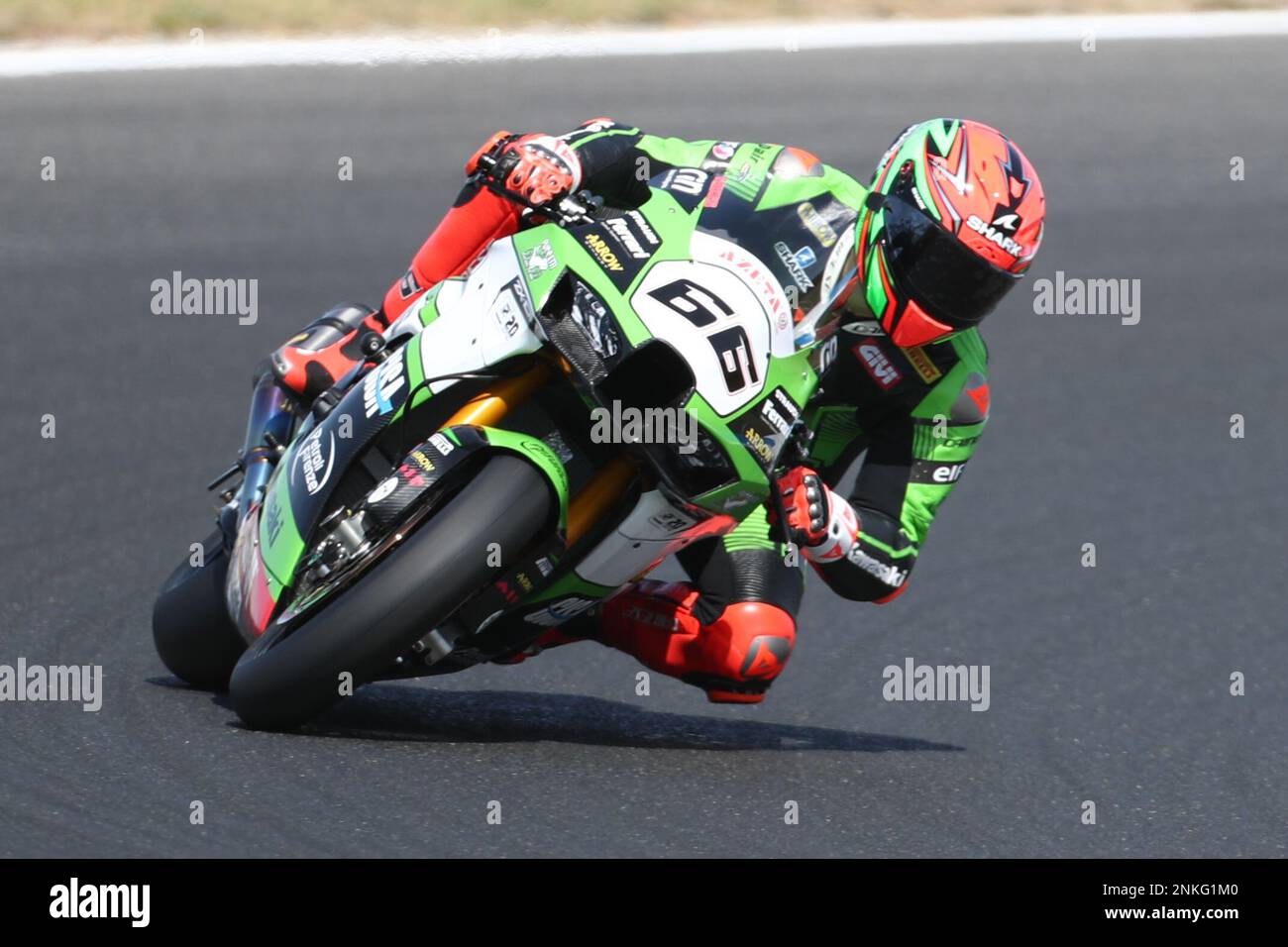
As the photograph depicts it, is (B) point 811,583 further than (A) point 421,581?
Yes

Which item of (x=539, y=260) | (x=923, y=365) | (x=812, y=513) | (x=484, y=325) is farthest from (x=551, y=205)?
(x=923, y=365)

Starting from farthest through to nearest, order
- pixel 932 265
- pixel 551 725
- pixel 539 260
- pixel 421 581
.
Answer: pixel 551 725 < pixel 932 265 < pixel 539 260 < pixel 421 581

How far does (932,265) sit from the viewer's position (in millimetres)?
4781

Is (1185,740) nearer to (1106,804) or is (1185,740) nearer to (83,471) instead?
(1106,804)

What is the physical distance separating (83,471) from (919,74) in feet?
25.2

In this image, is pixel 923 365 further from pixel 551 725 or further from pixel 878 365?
pixel 551 725

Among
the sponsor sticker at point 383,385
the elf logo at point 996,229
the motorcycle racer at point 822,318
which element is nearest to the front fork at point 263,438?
the motorcycle racer at point 822,318

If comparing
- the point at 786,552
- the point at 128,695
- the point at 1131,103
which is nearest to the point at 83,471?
the point at 128,695

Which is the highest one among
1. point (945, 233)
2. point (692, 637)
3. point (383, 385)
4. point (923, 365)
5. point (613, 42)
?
point (613, 42)

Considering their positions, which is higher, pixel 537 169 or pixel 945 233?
pixel 537 169

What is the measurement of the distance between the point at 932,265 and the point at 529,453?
1015 millimetres

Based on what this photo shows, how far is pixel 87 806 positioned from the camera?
4402 mm

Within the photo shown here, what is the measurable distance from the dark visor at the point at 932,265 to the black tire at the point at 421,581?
0.97 metres

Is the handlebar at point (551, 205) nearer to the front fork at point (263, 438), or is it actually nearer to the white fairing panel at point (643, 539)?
the white fairing panel at point (643, 539)
